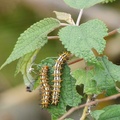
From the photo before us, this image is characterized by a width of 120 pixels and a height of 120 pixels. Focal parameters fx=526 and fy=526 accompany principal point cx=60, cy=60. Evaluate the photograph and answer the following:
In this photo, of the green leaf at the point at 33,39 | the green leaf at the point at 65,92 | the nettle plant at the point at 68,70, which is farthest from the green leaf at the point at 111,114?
the green leaf at the point at 33,39

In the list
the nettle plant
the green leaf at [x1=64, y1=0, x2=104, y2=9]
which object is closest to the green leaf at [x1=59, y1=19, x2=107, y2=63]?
the nettle plant

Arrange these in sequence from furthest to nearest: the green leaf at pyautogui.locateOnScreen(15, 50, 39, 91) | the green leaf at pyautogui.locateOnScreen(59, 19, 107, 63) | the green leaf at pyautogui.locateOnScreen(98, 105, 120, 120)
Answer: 1. the green leaf at pyautogui.locateOnScreen(15, 50, 39, 91)
2. the green leaf at pyautogui.locateOnScreen(98, 105, 120, 120)
3. the green leaf at pyautogui.locateOnScreen(59, 19, 107, 63)

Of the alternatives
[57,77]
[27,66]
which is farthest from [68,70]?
[27,66]

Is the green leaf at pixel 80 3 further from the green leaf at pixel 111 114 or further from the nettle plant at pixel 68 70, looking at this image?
the green leaf at pixel 111 114

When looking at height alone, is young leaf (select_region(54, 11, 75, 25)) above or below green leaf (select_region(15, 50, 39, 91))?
above

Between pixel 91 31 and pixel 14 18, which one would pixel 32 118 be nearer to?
pixel 14 18

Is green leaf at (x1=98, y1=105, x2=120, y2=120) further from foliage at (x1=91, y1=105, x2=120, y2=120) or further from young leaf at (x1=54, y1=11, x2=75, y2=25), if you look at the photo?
young leaf at (x1=54, y1=11, x2=75, y2=25)
